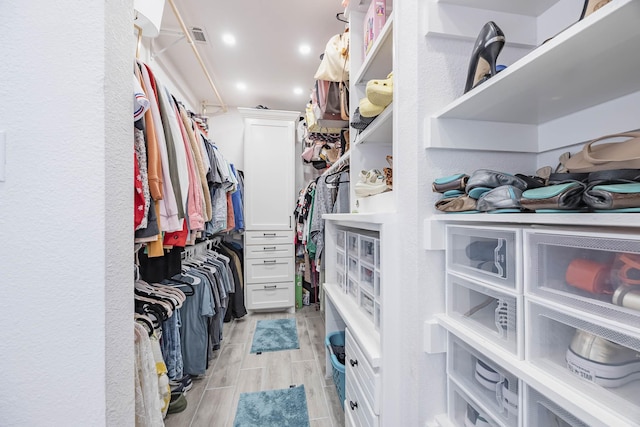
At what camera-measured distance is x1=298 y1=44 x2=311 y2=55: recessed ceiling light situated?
2168 millimetres

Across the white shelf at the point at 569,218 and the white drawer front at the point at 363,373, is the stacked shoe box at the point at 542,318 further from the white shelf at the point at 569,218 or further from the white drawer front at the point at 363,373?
the white drawer front at the point at 363,373

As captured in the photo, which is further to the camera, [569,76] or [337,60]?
[337,60]

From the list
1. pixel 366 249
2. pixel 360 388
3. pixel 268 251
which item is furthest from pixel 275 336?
pixel 366 249

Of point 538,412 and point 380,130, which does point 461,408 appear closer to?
point 538,412

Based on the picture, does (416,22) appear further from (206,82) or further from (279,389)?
(206,82)

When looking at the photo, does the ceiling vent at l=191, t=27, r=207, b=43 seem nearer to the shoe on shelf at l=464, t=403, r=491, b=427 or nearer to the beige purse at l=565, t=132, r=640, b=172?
the beige purse at l=565, t=132, r=640, b=172

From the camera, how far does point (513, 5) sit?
0.84m

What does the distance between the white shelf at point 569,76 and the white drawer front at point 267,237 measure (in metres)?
2.35

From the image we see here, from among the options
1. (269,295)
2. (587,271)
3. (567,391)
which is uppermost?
(587,271)

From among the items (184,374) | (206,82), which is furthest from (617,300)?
(206,82)

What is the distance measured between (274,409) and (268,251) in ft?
5.33

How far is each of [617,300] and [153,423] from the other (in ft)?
4.44

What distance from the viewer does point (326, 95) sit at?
1741 mm

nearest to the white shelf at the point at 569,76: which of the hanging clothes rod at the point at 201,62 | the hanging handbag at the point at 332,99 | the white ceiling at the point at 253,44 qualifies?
the hanging handbag at the point at 332,99
